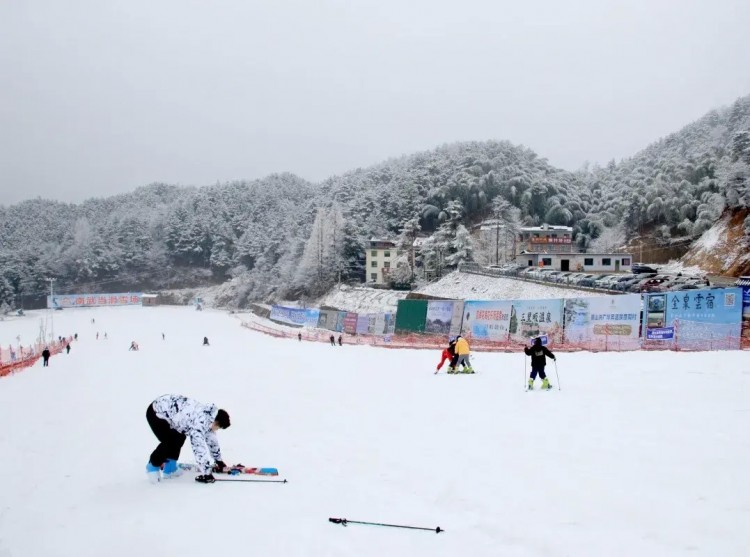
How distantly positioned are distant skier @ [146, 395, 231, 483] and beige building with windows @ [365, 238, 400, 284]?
76.5 m

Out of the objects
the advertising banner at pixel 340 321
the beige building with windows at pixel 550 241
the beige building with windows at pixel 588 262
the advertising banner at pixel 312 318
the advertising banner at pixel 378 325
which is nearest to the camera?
the advertising banner at pixel 378 325

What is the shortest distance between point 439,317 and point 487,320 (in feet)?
15.7

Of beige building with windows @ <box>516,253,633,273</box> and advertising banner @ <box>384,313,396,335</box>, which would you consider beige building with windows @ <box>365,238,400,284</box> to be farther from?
advertising banner @ <box>384,313,396,335</box>

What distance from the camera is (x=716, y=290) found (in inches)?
624

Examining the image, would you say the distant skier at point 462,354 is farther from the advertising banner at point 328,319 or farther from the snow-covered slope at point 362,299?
the snow-covered slope at point 362,299

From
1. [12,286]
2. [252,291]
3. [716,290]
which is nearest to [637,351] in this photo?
[716,290]

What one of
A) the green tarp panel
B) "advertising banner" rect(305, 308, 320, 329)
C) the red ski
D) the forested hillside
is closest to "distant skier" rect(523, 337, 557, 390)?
the red ski

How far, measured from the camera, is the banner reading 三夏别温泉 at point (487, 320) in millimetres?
24609

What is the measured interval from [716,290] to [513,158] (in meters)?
103

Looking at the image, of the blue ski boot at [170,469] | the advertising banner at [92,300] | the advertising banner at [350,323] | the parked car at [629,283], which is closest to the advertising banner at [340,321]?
the advertising banner at [350,323]

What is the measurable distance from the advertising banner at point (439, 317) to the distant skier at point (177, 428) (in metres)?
23.4

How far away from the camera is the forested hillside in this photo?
7469cm

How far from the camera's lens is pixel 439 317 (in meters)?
30.3

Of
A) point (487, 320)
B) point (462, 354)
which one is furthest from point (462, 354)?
point (487, 320)
